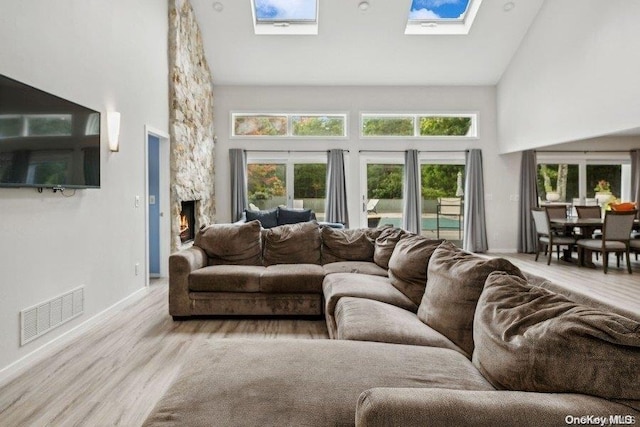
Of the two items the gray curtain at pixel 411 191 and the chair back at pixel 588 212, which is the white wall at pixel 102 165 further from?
the chair back at pixel 588 212

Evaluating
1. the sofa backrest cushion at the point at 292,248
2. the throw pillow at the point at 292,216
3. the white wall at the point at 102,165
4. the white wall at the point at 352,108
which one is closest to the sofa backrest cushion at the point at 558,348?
the sofa backrest cushion at the point at 292,248

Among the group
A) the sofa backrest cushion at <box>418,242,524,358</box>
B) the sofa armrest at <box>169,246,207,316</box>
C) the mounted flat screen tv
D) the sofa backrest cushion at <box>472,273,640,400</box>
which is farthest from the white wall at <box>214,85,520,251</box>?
the sofa backrest cushion at <box>472,273,640,400</box>

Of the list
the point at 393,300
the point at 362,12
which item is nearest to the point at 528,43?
the point at 362,12

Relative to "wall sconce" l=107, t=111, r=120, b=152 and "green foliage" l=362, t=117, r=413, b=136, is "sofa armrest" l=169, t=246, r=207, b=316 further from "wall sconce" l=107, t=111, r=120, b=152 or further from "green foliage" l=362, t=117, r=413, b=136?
"green foliage" l=362, t=117, r=413, b=136

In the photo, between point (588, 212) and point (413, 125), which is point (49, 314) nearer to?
point (413, 125)

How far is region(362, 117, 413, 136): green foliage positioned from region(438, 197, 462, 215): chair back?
61.5 inches

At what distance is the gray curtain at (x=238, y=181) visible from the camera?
736 centimetres

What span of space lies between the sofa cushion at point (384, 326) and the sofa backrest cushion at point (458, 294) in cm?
5

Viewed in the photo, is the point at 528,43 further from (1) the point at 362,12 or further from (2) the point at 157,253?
(2) the point at 157,253

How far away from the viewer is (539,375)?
3.75ft

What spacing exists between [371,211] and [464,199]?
6.43 feet

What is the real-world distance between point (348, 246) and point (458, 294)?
91.1 inches

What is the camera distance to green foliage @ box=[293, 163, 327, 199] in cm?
761

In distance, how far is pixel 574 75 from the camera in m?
5.31
